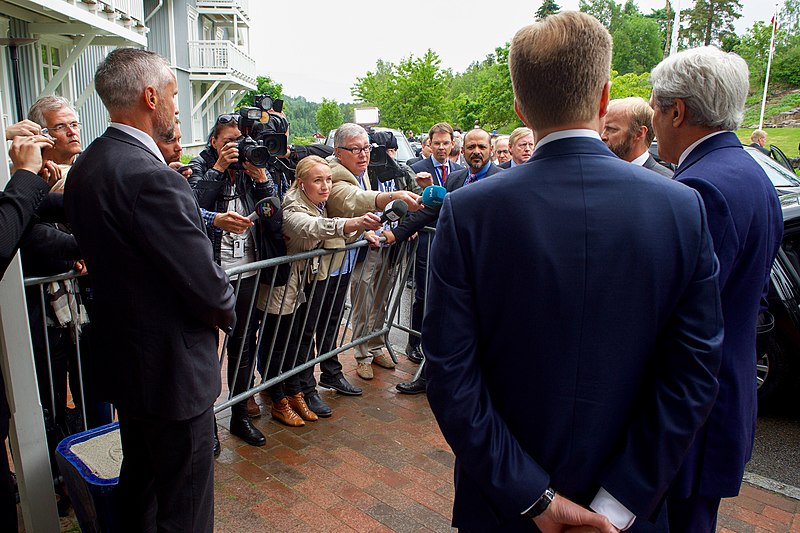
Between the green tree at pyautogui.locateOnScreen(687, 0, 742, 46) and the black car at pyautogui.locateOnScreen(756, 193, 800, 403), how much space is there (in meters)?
84.1

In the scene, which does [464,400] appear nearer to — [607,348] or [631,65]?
[607,348]

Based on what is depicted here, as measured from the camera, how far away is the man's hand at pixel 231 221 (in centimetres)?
333

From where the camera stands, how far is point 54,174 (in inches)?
118

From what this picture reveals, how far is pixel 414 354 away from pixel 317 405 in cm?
147

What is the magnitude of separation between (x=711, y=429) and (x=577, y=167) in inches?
42.5

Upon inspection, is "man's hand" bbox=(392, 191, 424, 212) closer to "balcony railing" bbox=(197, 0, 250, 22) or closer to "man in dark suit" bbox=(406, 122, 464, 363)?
"man in dark suit" bbox=(406, 122, 464, 363)

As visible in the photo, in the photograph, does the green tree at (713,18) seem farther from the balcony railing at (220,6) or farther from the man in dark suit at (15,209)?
the man in dark suit at (15,209)

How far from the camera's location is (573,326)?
1.45 meters

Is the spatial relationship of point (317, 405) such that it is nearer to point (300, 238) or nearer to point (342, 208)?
point (300, 238)

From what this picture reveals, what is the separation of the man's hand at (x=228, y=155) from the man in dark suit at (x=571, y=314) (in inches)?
104

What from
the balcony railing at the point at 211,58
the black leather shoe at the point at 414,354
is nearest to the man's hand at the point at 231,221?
the black leather shoe at the point at 414,354

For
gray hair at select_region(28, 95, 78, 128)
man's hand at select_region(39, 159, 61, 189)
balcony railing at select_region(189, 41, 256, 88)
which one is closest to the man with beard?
man's hand at select_region(39, 159, 61, 189)

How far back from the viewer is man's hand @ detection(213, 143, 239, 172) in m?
3.80

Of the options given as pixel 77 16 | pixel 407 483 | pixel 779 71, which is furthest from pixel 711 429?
pixel 779 71
